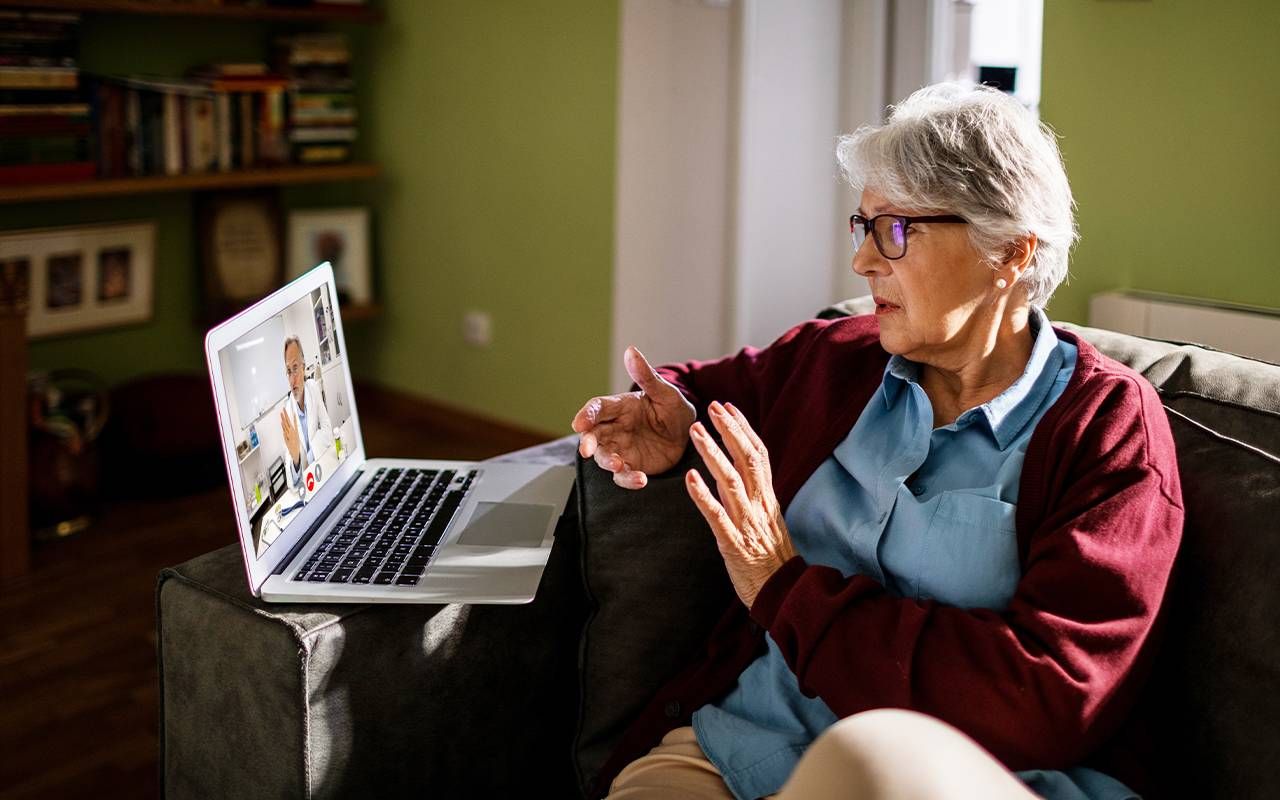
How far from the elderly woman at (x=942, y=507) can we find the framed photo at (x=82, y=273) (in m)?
2.40

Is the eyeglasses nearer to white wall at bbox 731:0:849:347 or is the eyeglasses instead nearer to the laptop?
the laptop

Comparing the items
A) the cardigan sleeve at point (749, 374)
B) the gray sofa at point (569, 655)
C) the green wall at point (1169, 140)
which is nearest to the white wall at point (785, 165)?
the green wall at point (1169, 140)

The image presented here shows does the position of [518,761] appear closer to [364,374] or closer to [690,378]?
[690,378]

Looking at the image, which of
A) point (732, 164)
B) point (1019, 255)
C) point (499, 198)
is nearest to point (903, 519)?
point (1019, 255)

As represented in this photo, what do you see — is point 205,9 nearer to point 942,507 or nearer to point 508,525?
point 508,525

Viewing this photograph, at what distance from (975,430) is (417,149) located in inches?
113

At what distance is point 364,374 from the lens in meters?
4.30

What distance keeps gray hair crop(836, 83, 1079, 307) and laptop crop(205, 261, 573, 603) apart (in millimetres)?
586

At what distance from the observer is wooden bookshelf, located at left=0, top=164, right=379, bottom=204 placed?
3201 millimetres

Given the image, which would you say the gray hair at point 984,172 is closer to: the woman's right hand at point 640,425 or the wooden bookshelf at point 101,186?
the woman's right hand at point 640,425

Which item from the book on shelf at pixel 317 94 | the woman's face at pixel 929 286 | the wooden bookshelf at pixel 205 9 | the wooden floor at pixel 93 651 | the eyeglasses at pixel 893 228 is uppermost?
the wooden bookshelf at pixel 205 9

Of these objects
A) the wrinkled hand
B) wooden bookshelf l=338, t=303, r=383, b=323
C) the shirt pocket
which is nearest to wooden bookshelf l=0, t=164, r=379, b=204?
wooden bookshelf l=338, t=303, r=383, b=323

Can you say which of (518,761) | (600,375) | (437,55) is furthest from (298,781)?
(437,55)

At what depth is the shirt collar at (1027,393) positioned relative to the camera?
4.41ft
